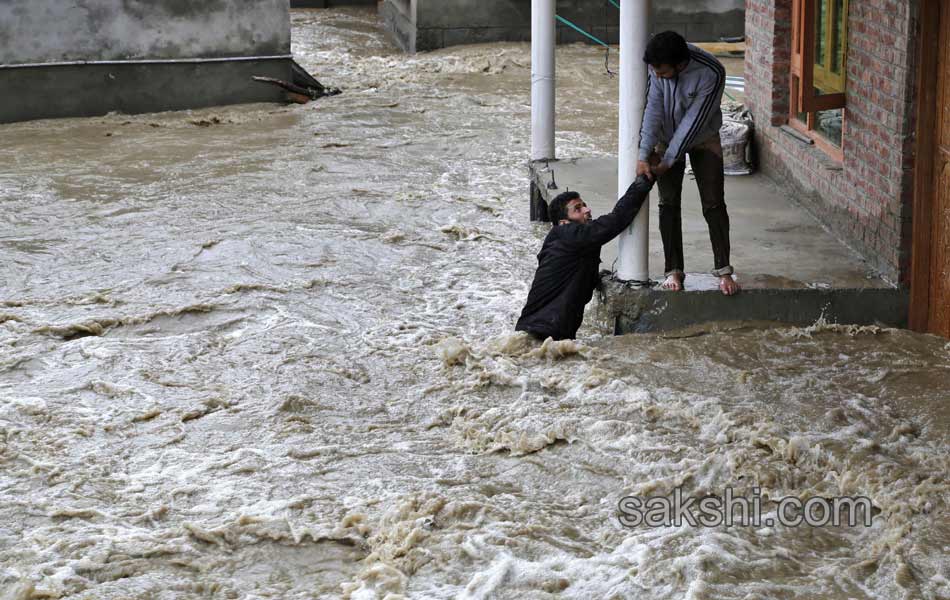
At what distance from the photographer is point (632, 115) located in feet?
23.6

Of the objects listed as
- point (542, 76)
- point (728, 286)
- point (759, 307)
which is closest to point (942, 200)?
point (759, 307)

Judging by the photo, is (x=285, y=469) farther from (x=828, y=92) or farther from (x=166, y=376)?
(x=828, y=92)

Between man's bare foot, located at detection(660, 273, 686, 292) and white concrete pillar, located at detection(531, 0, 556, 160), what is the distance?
3.16m

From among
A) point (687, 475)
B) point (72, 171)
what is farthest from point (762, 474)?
point (72, 171)

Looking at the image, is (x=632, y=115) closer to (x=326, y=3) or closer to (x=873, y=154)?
(x=873, y=154)

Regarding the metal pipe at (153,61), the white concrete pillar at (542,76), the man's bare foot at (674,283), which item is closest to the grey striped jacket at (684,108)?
the man's bare foot at (674,283)

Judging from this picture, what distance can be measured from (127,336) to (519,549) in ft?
12.5

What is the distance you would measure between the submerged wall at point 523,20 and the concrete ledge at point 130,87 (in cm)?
472

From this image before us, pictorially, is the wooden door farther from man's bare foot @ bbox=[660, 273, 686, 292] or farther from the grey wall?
the grey wall

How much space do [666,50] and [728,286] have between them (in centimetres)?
141

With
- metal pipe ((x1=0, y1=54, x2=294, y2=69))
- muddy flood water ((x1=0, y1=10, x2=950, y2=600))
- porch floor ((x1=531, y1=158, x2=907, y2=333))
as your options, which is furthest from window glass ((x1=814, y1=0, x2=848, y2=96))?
metal pipe ((x1=0, y1=54, x2=294, y2=69))

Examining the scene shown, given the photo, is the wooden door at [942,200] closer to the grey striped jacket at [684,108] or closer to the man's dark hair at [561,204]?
the grey striped jacket at [684,108]

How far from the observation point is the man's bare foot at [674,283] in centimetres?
726

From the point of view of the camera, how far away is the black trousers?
721cm
